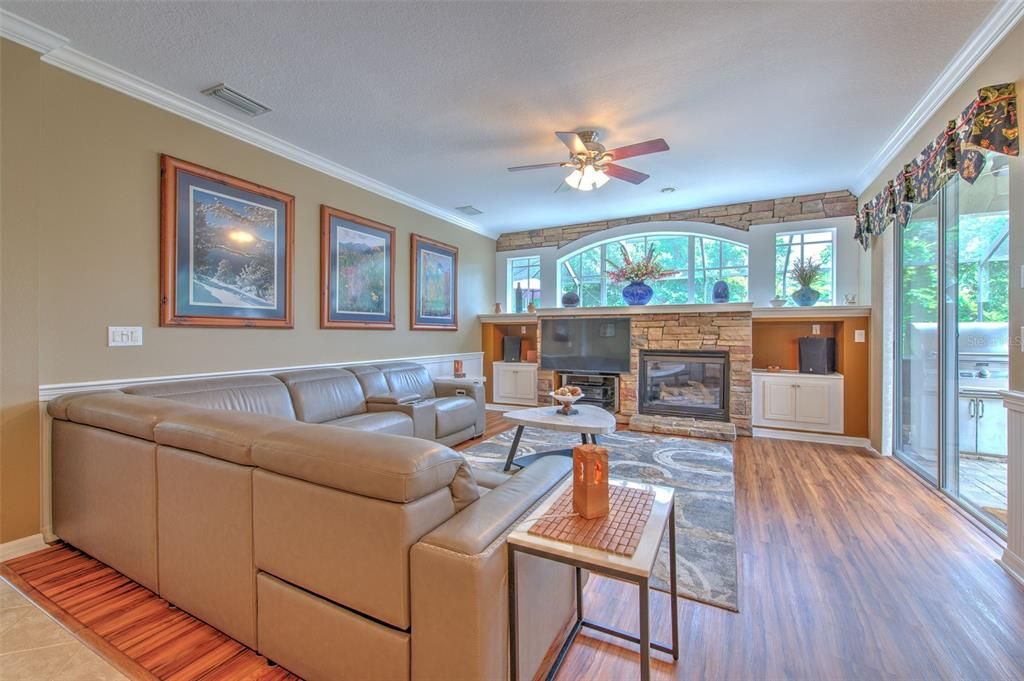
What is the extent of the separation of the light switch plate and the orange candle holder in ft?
9.67

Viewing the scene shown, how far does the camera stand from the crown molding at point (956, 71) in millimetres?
2045

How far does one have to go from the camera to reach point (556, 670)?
1.42m

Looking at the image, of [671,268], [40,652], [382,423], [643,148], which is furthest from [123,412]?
[671,268]

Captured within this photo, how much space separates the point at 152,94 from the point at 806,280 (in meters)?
6.00

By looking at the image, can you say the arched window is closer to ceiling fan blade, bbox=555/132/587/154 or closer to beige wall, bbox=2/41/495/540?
ceiling fan blade, bbox=555/132/587/154

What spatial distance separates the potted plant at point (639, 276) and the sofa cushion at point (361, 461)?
4537mm

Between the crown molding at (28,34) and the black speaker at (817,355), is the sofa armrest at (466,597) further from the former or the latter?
the black speaker at (817,355)

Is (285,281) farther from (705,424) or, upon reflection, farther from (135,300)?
(705,424)

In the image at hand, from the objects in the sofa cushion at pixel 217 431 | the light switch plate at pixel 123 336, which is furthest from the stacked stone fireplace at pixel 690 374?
the light switch plate at pixel 123 336

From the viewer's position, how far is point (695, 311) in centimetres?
505

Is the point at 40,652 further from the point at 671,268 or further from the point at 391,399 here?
the point at 671,268

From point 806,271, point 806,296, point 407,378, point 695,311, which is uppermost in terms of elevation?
point 806,271

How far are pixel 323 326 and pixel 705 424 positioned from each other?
4227 millimetres

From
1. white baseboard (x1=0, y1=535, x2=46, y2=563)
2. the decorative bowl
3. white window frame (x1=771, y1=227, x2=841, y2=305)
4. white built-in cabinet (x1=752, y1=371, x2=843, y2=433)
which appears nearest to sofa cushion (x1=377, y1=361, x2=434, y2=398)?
the decorative bowl
